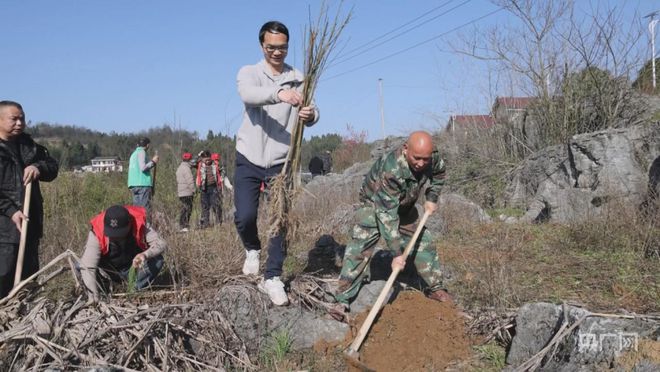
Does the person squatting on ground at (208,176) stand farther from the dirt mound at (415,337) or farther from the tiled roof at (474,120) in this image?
the tiled roof at (474,120)

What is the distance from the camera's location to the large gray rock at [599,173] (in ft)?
26.1

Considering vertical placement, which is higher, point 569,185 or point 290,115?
point 290,115

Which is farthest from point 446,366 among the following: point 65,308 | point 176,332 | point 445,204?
point 445,204

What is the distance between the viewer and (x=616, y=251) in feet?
17.6

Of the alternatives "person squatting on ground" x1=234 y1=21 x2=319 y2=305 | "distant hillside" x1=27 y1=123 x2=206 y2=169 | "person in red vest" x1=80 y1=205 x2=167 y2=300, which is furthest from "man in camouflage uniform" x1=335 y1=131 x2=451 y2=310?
"distant hillside" x1=27 y1=123 x2=206 y2=169

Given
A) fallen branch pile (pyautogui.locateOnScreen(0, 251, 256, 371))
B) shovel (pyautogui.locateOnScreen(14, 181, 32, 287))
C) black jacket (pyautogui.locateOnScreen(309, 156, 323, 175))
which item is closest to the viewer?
fallen branch pile (pyautogui.locateOnScreen(0, 251, 256, 371))

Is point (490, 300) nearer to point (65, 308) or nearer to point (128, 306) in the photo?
point (128, 306)

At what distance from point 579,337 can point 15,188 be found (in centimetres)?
375

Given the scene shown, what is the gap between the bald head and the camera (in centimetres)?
364

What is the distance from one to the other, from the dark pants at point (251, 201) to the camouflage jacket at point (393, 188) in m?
Answer: 0.73

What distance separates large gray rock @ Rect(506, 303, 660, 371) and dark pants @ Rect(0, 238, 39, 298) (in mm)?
3305

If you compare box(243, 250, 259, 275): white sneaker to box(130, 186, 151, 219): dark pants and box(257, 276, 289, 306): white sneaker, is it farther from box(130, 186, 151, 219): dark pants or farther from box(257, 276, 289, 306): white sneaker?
box(130, 186, 151, 219): dark pants

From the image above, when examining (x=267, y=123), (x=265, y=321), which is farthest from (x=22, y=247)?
(x=267, y=123)

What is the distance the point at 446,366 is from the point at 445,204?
16.6ft
